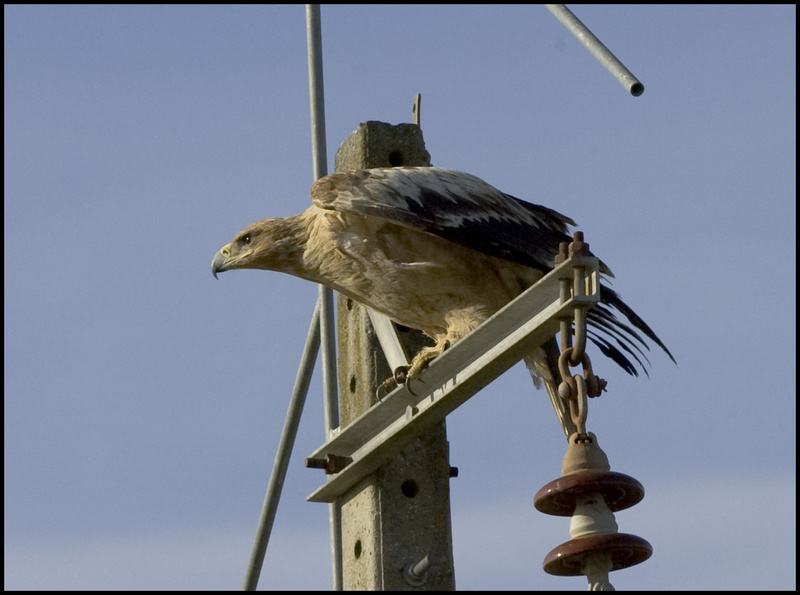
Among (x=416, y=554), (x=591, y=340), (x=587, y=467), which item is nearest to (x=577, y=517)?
(x=587, y=467)

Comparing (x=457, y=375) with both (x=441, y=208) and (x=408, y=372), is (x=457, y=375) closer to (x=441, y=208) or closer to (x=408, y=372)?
(x=408, y=372)

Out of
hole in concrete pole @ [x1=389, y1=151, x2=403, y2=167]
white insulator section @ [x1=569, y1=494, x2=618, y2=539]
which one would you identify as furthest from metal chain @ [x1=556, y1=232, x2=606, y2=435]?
hole in concrete pole @ [x1=389, y1=151, x2=403, y2=167]

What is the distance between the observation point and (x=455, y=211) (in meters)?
9.32

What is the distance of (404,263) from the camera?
30.8 feet

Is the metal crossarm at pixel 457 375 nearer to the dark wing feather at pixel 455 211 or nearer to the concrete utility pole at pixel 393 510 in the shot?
the concrete utility pole at pixel 393 510

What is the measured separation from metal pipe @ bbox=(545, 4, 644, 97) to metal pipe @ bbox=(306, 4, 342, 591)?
173 centimetres

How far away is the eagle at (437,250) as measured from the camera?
9.11 m

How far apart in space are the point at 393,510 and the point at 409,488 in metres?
0.17

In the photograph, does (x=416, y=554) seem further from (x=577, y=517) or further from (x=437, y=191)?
(x=437, y=191)

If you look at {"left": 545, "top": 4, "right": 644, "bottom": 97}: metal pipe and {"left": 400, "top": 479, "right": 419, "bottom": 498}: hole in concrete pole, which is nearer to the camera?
{"left": 545, "top": 4, "right": 644, "bottom": 97}: metal pipe

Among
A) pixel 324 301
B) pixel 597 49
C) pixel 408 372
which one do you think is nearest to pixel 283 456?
pixel 324 301

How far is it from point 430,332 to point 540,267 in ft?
2.33

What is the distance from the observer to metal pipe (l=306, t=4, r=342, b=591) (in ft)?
26.9

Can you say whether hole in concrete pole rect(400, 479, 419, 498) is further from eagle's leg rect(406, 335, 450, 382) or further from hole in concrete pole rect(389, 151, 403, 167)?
hole in concrete pole rect(389, 151, 403, 167)
